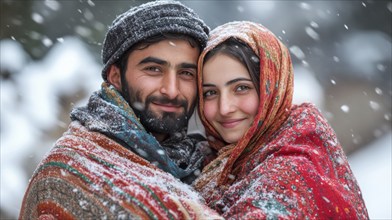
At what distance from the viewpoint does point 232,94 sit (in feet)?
8.75

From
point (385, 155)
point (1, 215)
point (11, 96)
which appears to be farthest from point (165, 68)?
point (385, 155)

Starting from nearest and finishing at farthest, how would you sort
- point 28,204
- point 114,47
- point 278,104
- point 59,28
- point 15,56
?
point 28,204 → point 278,104 → point 114,47 → point 15,56 → point 59,28

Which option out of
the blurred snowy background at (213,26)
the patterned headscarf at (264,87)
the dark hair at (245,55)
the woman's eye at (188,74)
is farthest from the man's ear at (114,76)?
the blurred snowy background at (213,26)

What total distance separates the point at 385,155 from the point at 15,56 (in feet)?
19.3

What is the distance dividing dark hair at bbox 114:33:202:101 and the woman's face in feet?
0.61

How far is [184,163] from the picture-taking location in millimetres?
2779

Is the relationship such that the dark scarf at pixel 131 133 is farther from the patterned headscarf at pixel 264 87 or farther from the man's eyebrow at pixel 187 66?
the man's eyebrow at pixel 187 66

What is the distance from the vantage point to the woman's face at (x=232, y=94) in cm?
264

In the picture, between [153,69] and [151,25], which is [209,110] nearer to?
[153,69]

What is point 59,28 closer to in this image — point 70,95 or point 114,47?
point 70,95

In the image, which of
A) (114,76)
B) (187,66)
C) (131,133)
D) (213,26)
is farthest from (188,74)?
(213,26)

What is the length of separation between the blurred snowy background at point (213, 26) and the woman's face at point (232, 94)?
4285 millimetres

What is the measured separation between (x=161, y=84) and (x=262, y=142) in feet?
1.97

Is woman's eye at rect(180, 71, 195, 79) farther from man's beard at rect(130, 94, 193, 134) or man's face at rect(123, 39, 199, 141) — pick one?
man's beard at rect(130, 94, 193, 134)
